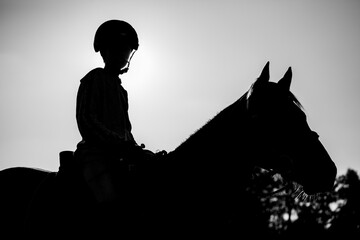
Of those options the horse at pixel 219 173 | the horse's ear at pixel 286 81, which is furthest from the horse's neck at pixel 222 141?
the horse's ear at pixel 286 81

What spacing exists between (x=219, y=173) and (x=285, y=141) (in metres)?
0.83

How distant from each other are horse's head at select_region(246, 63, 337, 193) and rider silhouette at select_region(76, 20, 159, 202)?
1.37 metres

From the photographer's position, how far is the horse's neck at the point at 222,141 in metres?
4.04

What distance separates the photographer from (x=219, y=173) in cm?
400

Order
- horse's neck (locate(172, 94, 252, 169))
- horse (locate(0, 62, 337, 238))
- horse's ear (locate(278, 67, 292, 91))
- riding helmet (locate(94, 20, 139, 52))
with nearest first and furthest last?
horse (locate(0, 62, 337, 238)) < horse's neck (locate(172, 94, 252, 169)) < horse's ear (locate(278, 67, 292, 91)) < riding helmet (locate(94, 20, 139, 52))

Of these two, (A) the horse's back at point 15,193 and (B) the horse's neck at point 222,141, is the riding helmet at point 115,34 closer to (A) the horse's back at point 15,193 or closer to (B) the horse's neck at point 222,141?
(B) the horse's neck at point 222,141

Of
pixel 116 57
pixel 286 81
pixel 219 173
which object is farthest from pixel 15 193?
pixel 286 81

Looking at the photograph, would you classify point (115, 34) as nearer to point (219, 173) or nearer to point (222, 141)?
point (222, 141)

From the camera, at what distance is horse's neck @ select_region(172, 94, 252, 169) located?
13.2 feet

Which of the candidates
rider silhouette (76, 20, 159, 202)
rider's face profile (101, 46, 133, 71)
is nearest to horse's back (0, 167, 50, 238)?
rider silhouette (76, 20, 159, 202)

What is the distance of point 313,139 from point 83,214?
9.29 ft

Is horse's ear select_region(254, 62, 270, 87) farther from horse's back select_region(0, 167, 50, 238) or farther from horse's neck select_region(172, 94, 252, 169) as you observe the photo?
horse's back select_region(0, 167, 50, 238)

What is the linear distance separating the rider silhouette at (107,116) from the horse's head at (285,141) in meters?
1.37

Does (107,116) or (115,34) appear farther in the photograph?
(115,34)
